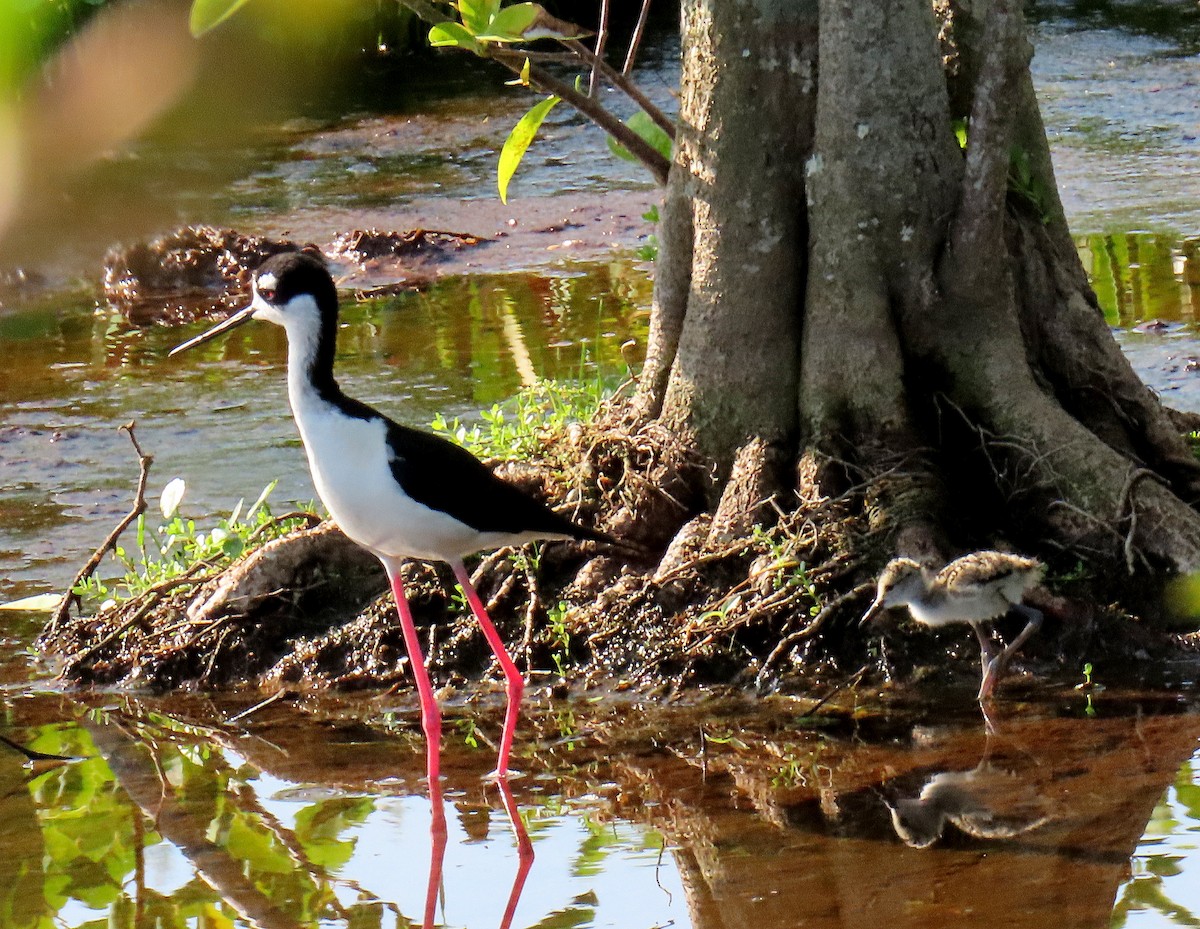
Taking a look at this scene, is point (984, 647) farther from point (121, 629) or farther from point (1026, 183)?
point (121, 629)

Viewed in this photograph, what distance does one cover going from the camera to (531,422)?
6609 mm

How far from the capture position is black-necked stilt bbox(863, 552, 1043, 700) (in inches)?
190

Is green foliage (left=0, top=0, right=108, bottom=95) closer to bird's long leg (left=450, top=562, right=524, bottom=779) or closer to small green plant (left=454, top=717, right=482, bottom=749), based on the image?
bird's long leg (left=450, top=562, right=524, bottom=779)

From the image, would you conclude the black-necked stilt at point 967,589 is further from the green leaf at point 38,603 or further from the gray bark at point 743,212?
the green leaf at point 38,603

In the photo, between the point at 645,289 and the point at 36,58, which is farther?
the point at 645,289

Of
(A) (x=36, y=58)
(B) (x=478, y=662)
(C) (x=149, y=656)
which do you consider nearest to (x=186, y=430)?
(C) (x=149, y=656)

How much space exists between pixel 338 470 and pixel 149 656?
4.81 feet

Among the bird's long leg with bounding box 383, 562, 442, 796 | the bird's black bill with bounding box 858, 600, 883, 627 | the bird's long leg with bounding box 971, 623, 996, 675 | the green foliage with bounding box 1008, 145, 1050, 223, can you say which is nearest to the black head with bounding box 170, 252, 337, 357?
the bird's long leg with bounding box 383, 562, 442, 796

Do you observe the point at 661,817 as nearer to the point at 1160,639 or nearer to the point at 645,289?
the point at 1160,639

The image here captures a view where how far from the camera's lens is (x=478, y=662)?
5723 millimetres

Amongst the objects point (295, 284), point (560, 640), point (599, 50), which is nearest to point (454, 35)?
point (599, 50)

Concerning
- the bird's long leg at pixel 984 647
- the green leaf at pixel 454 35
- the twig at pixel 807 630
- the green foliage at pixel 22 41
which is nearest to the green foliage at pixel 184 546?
the green leaf at pixel 454 35

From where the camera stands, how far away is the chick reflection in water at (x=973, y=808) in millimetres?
4043

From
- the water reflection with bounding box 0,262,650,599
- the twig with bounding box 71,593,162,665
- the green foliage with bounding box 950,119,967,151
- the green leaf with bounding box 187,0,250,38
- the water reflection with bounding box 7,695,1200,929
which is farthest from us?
the water reflection with bounding box 0,262,650,599
